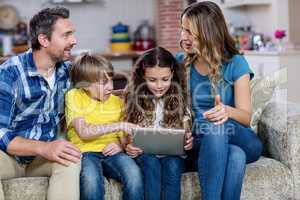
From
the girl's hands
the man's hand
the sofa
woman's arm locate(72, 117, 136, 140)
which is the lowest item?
the sofa

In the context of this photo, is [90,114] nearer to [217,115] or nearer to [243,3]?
[217,115]

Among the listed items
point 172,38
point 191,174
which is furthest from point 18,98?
point 172,38

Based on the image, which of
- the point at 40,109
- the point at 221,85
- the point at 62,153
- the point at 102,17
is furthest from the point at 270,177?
the point at 102,17

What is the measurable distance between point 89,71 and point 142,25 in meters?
4.70

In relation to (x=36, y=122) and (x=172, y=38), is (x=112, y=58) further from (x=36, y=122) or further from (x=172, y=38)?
(x=36, y=122)

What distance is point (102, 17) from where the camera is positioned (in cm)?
698

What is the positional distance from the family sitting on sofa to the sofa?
6 centimetres

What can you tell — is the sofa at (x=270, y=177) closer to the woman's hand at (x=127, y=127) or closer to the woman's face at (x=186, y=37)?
the woman's hand at (x=127, y=127)

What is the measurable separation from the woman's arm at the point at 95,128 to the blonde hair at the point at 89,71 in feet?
0.62

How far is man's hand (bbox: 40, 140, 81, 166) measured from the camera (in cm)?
197

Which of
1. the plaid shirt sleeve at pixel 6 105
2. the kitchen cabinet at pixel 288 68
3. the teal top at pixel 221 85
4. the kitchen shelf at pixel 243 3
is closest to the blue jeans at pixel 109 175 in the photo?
the plaid shirt sleeve at pixel 6 105

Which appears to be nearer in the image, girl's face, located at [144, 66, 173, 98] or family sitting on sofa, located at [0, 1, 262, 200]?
family sitting on sofa, located at [0, 1, 262, 200]

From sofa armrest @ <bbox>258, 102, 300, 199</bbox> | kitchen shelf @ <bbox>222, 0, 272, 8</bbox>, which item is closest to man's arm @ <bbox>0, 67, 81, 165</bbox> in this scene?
sofa armrest @ <bbox>258, 102, 300, 199</bbox>

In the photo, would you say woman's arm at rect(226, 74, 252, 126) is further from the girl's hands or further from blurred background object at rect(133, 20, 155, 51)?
blurred background object at rect(133, 20, 155, 51)
